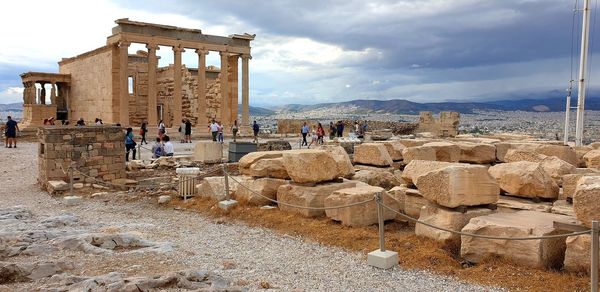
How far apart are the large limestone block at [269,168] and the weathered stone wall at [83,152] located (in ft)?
18.7

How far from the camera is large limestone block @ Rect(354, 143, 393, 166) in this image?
12344 millimetres

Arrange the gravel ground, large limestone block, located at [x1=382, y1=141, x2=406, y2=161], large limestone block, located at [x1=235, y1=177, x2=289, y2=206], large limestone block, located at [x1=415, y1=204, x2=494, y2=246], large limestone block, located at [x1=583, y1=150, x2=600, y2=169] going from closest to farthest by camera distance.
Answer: the gravel ground, large limestone block, located at [x1=415, y1=204, x2=494, y2=246], large limestone block, located at [x1=235, y1=177, x2=289, y2=206], large limestone block, located at [x1=583, y1=150, x2=600, y2=169], large limestone block, located at [x1=382, y1=141, x2=406, y2=161]

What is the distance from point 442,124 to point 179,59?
18536mm

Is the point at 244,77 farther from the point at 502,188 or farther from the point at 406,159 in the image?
the point at 502,188

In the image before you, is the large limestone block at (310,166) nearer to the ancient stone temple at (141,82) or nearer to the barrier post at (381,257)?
the barrier post at (381,257)

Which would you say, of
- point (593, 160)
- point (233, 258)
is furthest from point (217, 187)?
point (593, 160)

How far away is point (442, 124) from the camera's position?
34031mm

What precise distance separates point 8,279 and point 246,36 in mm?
30040

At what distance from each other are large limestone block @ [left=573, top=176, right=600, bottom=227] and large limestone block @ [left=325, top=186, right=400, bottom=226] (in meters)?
3.20

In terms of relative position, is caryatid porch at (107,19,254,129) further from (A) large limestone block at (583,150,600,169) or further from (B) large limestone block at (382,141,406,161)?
(A) large limestone block at (583,150,600,169)

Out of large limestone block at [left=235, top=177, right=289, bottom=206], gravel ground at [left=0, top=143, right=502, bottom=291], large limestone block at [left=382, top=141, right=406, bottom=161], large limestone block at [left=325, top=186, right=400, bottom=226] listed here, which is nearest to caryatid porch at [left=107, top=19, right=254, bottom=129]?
gravel ground at [left=0, top=143, right=502, bottom=291]

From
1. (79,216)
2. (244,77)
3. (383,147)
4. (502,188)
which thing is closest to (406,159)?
(383,147)

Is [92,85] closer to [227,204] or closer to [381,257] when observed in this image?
[227,204]

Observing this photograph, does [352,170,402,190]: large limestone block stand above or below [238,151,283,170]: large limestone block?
below
